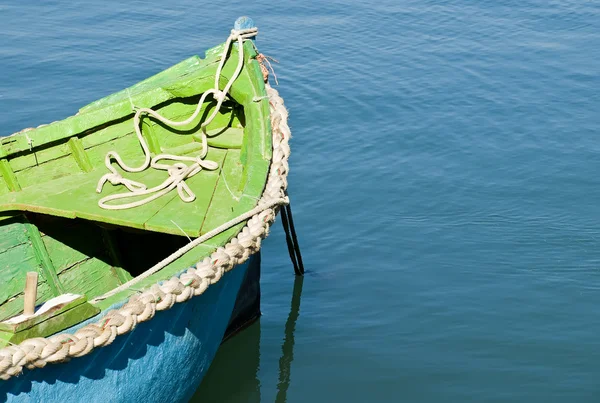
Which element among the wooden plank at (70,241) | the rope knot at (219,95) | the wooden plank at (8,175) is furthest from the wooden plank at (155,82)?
the wooden plank at (70,241)

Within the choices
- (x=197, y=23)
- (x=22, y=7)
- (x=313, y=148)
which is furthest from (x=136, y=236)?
(x=22, y=7)

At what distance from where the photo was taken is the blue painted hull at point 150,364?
3.67 meters

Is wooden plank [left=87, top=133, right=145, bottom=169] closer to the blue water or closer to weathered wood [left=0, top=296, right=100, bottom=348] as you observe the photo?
the blue water

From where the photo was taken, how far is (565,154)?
28.9 ft

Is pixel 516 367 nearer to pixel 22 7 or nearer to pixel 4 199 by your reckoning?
pixel 4 199

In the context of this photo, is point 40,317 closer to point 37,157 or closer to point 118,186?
point 118,186

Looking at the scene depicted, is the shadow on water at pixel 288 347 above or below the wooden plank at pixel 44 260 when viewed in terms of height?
below

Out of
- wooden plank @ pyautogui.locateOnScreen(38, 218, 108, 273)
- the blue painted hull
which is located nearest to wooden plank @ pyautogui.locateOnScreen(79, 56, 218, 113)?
wooden plank @ pyautogui.locateOnScreen(38, 218, 108, 273)

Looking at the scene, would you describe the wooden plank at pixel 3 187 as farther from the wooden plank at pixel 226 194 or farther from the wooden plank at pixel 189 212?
the wooden plank at pixel 226 194

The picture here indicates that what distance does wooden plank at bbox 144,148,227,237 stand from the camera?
4.66 meters

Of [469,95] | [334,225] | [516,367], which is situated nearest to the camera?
[516,367]

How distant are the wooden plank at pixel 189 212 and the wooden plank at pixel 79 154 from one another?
0.81m

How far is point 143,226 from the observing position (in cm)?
471

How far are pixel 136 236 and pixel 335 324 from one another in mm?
1666
